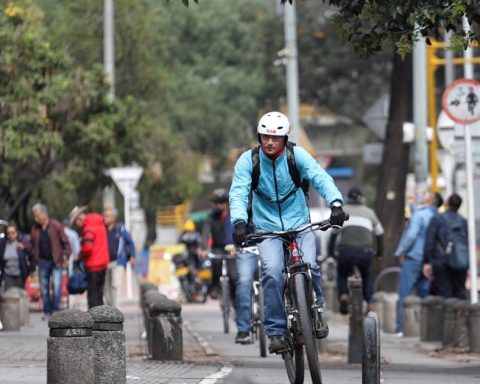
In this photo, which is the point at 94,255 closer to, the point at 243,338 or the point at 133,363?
the point at 243,338

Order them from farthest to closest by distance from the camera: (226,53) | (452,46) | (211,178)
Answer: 1. (211,178)
2. (226,53)
3. (452,46)

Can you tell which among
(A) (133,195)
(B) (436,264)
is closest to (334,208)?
(B) (436,264)

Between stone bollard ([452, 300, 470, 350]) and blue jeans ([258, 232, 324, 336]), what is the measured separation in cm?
667

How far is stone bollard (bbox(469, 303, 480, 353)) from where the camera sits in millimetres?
17500

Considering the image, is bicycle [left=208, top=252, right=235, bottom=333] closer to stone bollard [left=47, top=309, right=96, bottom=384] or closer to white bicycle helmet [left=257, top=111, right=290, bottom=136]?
white bicycle helmet [left=257, top=111, right=290, bottom=136]

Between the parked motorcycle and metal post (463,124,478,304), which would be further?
the parked motorcycle

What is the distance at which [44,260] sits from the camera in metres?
27.5

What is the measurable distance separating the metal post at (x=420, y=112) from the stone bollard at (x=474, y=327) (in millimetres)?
10418

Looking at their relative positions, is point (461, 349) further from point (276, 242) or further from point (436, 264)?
point (276, 242)

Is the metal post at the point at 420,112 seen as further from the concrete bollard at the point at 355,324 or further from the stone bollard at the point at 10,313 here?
the concrete bollard at the point at 355,324

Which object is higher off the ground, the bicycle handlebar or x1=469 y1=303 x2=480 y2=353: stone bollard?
the bicycle handlebar

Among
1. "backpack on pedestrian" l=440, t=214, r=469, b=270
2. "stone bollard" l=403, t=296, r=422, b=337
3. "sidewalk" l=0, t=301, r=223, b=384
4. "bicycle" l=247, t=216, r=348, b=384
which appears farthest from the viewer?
"stone bollard" l=403, t=296, r=422, b=337

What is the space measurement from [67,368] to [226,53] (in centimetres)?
5896

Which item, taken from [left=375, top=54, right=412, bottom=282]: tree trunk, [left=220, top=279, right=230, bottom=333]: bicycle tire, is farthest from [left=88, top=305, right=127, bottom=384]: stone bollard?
[left=375, top=54, right=412, bottom=282]: tree trunk
